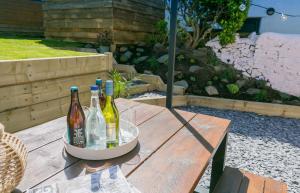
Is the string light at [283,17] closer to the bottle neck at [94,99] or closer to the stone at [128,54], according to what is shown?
the stone at [128,54]

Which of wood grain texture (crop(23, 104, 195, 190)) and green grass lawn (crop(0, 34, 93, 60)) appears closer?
wood grain texture (crop(23, 104, 195, 190))

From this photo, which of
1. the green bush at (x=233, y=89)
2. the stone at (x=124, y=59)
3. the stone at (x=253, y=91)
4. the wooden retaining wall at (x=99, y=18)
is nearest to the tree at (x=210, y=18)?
the green bush at (x=233, y=89)

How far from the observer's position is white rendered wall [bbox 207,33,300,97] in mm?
5168

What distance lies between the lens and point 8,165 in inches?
32.5

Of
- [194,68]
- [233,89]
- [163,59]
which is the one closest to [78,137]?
[233,89]

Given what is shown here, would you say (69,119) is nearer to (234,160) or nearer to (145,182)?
(145,182)

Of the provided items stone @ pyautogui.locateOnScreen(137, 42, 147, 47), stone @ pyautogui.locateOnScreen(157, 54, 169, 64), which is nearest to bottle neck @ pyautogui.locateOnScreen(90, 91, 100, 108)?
stone @ pyautogui.locateOnScreen(157, 54, 169, 64)

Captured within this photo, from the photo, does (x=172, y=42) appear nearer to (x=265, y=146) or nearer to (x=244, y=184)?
(x=244, y=184)

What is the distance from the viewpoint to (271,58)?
5395mm

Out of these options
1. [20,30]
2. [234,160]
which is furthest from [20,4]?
[234,160]

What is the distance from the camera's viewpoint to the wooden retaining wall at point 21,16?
8.78m

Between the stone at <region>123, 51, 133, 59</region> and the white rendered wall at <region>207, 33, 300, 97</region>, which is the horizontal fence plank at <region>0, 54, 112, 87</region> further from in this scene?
the white rendered wall at <region>207, 33, 300, 97</region>

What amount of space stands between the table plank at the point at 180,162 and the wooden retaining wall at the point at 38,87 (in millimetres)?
1906

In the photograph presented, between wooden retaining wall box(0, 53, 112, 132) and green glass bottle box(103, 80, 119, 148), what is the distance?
1.64 metres
